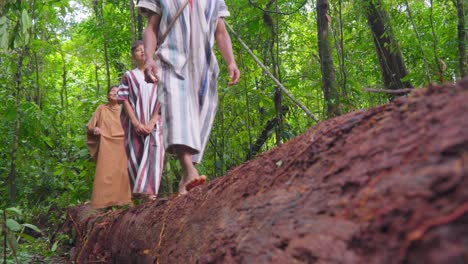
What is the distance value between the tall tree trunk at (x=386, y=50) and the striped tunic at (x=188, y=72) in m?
3.78

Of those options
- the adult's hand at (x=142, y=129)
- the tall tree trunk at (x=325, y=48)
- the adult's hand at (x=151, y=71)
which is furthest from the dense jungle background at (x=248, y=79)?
the adult's hand at (x=151, y=71)

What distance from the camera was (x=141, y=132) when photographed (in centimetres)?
480

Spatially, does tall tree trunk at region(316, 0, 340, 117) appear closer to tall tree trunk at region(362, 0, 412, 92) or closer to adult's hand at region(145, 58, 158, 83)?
adult's hand at region(145, 58, 158, 83)

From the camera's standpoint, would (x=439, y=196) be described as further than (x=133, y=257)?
No

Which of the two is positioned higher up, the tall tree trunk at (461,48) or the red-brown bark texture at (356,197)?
the tall tree trunk at (461,48)

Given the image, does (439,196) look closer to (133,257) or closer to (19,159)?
(133,257)

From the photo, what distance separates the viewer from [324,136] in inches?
57.1

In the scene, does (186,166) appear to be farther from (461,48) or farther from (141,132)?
(461,48)

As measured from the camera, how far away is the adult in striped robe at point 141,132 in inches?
184

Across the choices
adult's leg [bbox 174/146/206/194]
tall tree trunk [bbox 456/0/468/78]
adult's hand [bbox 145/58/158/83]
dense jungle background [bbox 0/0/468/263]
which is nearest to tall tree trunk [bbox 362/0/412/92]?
dense jungle background [bbox 0/0/468/263]

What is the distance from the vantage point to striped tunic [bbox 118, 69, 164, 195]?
4.66 meters

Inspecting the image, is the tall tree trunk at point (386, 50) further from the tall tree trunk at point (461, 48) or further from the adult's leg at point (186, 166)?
the adult's leg at point (186, 166)

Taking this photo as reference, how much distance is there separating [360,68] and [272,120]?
1.90 meters

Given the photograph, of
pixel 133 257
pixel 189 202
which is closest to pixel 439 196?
pixel 189 202
